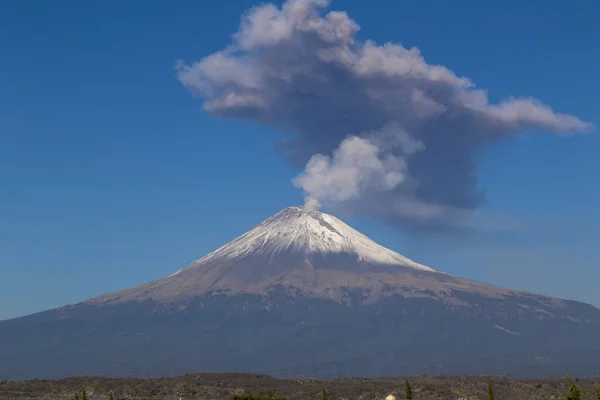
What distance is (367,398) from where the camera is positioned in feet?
438

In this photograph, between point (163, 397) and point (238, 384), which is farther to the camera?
point (238, 384)

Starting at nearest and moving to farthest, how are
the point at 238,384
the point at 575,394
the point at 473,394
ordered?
the point at 575,394 → the point at 473,394 → the point at 238,384

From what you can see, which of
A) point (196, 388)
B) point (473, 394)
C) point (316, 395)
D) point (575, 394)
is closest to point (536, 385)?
point (473, 394)

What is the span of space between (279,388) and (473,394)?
29.4 metres

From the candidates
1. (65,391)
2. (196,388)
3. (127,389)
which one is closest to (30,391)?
(65,391)

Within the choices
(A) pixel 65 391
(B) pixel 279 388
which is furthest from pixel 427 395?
(A) pixel 65 391

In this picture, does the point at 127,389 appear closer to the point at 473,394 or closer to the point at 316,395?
the point at 316,395

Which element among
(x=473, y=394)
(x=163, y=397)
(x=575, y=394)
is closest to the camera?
(x=575, y=394)

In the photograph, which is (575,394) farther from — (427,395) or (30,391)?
(30,391)

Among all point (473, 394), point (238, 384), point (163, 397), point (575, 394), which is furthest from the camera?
point (238, 384)

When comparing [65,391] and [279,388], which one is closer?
[65,391]

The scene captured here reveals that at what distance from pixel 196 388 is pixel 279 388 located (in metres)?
15.0

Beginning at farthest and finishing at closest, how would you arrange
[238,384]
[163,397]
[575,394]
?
[238,384], [163,397], [575,394]

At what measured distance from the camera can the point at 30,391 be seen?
132 meters
